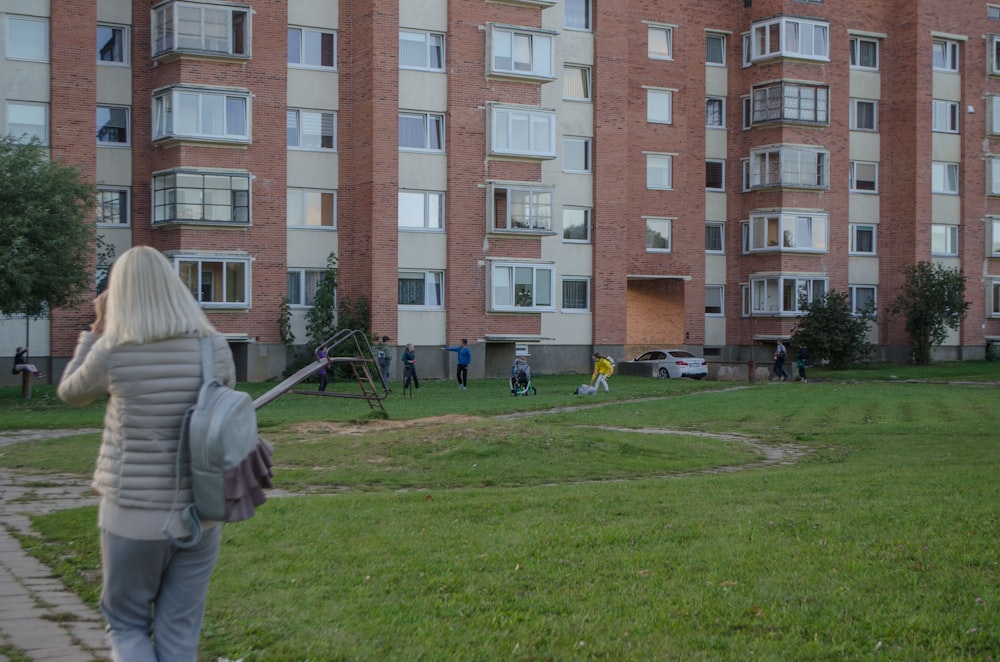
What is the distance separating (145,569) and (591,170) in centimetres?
4498

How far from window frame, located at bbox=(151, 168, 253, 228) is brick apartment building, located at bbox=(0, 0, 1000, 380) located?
0.11 meters

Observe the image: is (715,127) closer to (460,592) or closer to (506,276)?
(506,276)

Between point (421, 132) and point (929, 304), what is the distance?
25.6m

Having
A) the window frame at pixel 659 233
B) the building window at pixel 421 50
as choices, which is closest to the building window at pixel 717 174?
the window frame at pixel 659 233

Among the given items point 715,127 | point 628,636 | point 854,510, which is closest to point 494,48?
point 715,127

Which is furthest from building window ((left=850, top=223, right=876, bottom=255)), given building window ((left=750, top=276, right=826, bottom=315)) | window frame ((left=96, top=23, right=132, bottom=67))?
window frame ((left=96, top=23, right=132, bottom=67))

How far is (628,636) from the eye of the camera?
6.66 meters

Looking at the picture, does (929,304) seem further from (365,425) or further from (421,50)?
(365,425)

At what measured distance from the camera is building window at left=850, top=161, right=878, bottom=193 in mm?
56625

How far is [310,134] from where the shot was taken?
4394 centimetres

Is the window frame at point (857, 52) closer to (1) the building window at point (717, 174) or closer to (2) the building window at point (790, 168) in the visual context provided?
(2) the building window at point (790, 168)

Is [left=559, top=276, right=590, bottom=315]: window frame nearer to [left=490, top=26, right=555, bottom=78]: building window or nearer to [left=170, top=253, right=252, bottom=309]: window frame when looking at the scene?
[left=490, top=26, right=555, bottom=78]: building window

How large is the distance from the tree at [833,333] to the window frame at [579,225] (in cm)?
1094

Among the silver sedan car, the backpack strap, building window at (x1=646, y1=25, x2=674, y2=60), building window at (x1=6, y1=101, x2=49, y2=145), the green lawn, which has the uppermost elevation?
building window at (x1=646, y1=25, x2=674, y2=60)
